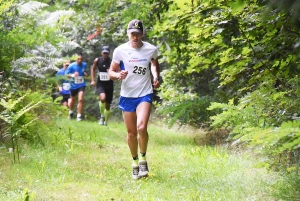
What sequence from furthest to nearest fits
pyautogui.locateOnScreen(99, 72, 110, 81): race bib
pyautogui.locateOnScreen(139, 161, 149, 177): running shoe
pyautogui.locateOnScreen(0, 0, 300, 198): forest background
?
pyautogui.locateOnScreen(99, 72, 110, 81): race bib < pyautogui.locateOnScreen(139, 161, 149, 177): running shoe < pyautogui.locateOnScreen(0, 0, 300, 198): forest background

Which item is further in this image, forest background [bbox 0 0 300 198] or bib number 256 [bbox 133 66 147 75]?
bib number 256 [bbox 133 66 147 75]

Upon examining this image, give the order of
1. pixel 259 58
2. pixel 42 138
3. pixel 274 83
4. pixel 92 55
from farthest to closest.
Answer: pixel 92 55
pixel 42 138
pixel 274 83
pixel 259 58

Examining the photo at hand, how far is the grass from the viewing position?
4973mm

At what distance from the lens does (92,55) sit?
20.6 metres

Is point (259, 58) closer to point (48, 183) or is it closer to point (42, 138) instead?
point (48, 183)

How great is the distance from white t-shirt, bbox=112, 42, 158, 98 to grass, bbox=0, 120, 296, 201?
111 cm

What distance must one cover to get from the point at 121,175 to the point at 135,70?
1399 mm

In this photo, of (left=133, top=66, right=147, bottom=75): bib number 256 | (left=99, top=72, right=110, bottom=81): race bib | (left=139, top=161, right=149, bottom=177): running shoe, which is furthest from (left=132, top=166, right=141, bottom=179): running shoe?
(left=99, top=72, right=110, bottom=81): race bib

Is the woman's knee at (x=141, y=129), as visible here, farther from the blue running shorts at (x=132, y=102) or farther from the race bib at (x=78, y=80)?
the race bib at (x=78, y=80)

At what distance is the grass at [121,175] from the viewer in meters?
4.97

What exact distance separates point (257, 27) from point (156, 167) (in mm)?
2922

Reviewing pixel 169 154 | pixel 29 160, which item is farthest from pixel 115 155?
pixel 29 160

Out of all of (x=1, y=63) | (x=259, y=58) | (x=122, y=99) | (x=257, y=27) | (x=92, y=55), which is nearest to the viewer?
(x=257, y=27)

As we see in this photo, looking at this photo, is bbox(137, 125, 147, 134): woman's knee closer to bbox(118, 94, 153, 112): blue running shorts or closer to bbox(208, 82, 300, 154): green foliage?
bbox(118, 94, 153, 112): blue running shorts
